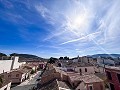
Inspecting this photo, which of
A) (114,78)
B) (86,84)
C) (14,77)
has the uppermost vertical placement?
(114,78)

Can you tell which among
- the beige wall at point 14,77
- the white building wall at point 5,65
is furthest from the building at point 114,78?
the white building wall at point 5,65

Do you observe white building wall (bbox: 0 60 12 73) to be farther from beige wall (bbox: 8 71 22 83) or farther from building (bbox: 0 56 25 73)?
beige wall (bbox: 8 71 22 83)

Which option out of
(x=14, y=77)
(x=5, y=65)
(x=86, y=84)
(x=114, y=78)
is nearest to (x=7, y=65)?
(x=5, y=65)

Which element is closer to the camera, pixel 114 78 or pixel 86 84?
pixel 114 78

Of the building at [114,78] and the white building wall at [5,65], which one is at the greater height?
the white building wall at [5,65]

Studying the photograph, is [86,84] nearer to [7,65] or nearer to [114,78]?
[114,78]

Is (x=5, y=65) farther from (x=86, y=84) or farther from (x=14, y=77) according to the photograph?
(x=86, y=84)

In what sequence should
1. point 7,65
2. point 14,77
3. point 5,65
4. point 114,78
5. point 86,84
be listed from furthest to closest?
point 7,65 < point 5,65 < point 14,77 < point 86,84 < point 114,78

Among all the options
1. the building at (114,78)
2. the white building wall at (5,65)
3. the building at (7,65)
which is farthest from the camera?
the building at (7,65)

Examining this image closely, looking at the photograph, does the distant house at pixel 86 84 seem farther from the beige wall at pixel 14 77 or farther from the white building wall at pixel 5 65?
the white building wall at pixel 5 65

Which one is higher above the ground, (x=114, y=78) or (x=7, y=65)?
(x=7, y=65)

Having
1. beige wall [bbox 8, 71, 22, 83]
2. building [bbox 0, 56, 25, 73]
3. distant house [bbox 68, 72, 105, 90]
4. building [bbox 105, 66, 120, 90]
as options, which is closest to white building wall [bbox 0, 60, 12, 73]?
building [bbox 0, 56, 25, 73]

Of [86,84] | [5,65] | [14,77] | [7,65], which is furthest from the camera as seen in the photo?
[7,65]

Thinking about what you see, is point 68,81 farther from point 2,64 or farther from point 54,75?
point 2,64
